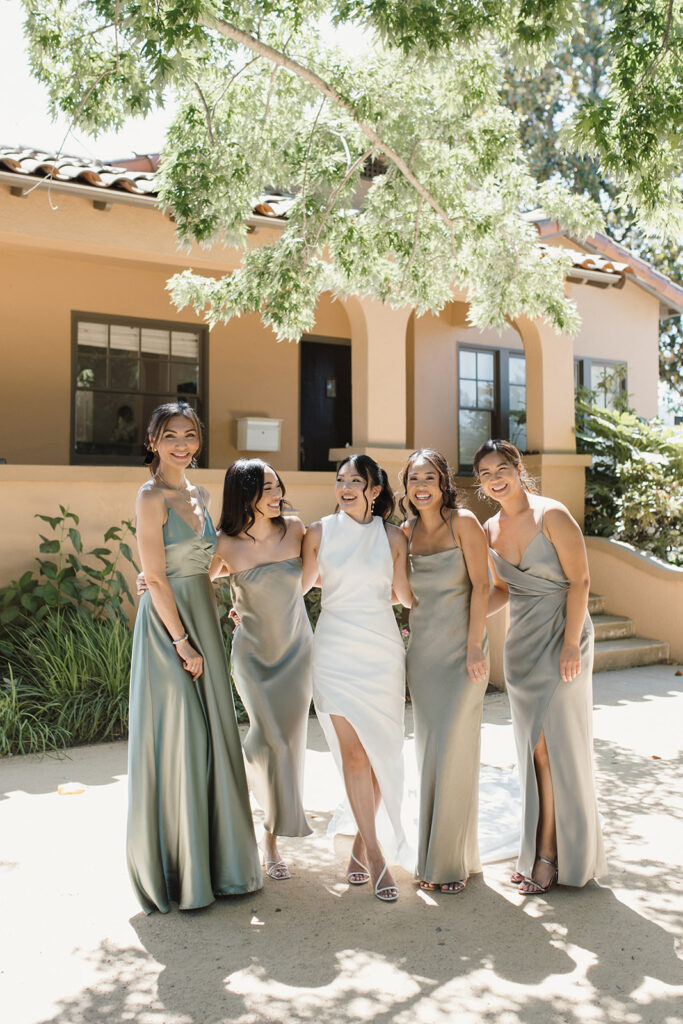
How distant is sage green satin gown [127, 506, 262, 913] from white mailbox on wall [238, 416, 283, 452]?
22.9 ft

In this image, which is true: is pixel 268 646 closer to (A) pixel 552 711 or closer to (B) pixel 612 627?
(A) pixel 552 711

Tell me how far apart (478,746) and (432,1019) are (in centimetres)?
136

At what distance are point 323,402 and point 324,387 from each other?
8.0 inches

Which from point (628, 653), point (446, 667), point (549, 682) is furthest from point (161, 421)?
point (628, 653)

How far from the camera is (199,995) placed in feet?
10.0

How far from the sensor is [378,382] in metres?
9.84

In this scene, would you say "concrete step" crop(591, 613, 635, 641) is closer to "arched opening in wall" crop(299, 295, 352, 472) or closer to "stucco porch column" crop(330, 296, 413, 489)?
"stucco porch column" crop(330, 296, 413, 489)

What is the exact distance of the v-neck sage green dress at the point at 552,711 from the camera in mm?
3920

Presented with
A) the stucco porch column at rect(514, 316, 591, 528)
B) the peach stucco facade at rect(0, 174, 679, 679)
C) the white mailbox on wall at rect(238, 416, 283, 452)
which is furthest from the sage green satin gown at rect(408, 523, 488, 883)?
the stucco porch column at rect(514, 316, 591, 528)

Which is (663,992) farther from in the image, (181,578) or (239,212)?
(239,212)

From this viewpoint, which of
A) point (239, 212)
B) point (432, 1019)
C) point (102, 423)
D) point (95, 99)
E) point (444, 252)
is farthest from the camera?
point (102, 423)

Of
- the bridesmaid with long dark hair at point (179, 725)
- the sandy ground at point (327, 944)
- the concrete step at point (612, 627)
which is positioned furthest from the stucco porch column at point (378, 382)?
the bridesmaid with long dark hair at point (179, 725)

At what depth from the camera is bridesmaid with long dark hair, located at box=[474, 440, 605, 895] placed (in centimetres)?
393

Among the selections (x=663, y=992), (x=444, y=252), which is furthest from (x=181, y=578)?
(x=444, y=252)
